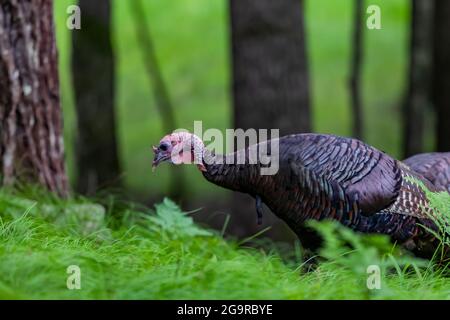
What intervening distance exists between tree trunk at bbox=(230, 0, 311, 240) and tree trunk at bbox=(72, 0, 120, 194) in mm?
2553

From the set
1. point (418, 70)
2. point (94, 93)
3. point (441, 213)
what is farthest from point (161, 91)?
point (441, 213)

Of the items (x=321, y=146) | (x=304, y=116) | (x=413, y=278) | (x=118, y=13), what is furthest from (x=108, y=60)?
(x=118, y=13)

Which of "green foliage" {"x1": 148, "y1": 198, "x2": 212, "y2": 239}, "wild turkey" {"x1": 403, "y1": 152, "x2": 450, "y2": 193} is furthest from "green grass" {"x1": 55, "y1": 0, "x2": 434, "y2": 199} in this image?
"green foliage" {"x1": 148, "y1": 198, "x2": 212, "y2": 239}

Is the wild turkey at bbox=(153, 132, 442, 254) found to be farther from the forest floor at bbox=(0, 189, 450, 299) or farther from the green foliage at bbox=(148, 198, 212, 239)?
the green foliage at bbox=(148, 198, 212, 239)

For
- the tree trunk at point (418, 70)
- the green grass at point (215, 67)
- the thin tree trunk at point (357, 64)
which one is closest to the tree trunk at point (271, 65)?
the tree trunk at point (418, 70)

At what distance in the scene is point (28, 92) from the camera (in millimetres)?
6523

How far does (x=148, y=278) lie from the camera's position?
409 centimetres

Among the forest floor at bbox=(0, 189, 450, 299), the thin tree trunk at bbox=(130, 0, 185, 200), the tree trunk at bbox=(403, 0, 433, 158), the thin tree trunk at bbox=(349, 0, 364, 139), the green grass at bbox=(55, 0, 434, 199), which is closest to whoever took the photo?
the forest floor at bbox=(0, 189, 450, 299)

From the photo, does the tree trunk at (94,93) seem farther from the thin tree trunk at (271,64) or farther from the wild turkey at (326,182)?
the wild turkey at (326,182)

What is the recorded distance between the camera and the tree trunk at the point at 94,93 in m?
10.6

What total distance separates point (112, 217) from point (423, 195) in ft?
7.12

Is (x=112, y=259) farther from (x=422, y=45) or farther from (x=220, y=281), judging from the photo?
(x=422, y=45)

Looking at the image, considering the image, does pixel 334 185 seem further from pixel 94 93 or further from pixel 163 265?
pixel 94 93

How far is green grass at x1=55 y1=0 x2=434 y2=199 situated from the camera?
55.0 feet
